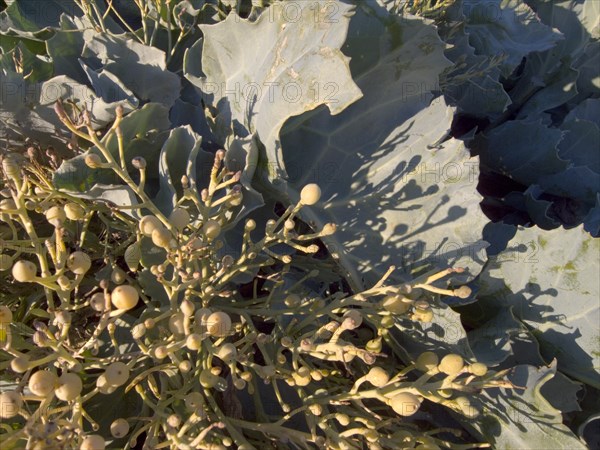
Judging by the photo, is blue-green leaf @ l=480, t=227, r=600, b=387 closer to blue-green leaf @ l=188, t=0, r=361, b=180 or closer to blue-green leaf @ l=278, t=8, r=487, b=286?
blue-green leaf @ l=278, t=8, r=487, b=286

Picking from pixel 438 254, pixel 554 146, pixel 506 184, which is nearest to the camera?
pixel 438 254

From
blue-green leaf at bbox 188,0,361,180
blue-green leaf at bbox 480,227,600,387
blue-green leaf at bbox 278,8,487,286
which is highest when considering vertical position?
blue-green leaf at bbox 188,0,361,180

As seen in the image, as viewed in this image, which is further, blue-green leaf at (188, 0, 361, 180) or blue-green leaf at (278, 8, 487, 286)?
blue-green leaf at (278, 8, 487, 286)

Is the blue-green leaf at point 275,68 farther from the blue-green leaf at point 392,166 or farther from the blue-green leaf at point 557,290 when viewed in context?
the blue-green leaf at point 557,290

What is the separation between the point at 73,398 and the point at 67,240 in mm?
293

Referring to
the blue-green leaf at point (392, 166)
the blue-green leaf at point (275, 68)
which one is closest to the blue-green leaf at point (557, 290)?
the blue-green leaf at point (392, 166)

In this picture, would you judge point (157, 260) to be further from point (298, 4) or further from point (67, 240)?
point (298, 4)

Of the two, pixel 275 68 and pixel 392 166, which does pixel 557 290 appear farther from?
pixel 275 68

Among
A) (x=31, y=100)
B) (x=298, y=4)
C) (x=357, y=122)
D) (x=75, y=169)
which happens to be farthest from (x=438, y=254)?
(x=31, y=100)

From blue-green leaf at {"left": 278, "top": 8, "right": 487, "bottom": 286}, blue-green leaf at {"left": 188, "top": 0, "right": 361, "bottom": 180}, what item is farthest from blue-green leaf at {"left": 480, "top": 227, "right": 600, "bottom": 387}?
blue-green leaf at {"left": 188, "top": 0, "right": 361, "bottom": 180}

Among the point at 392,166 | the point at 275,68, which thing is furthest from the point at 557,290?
the point at 275,68

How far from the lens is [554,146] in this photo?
55.7 inches

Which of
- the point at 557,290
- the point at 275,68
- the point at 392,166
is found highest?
the point at 275,68

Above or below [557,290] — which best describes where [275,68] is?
above
